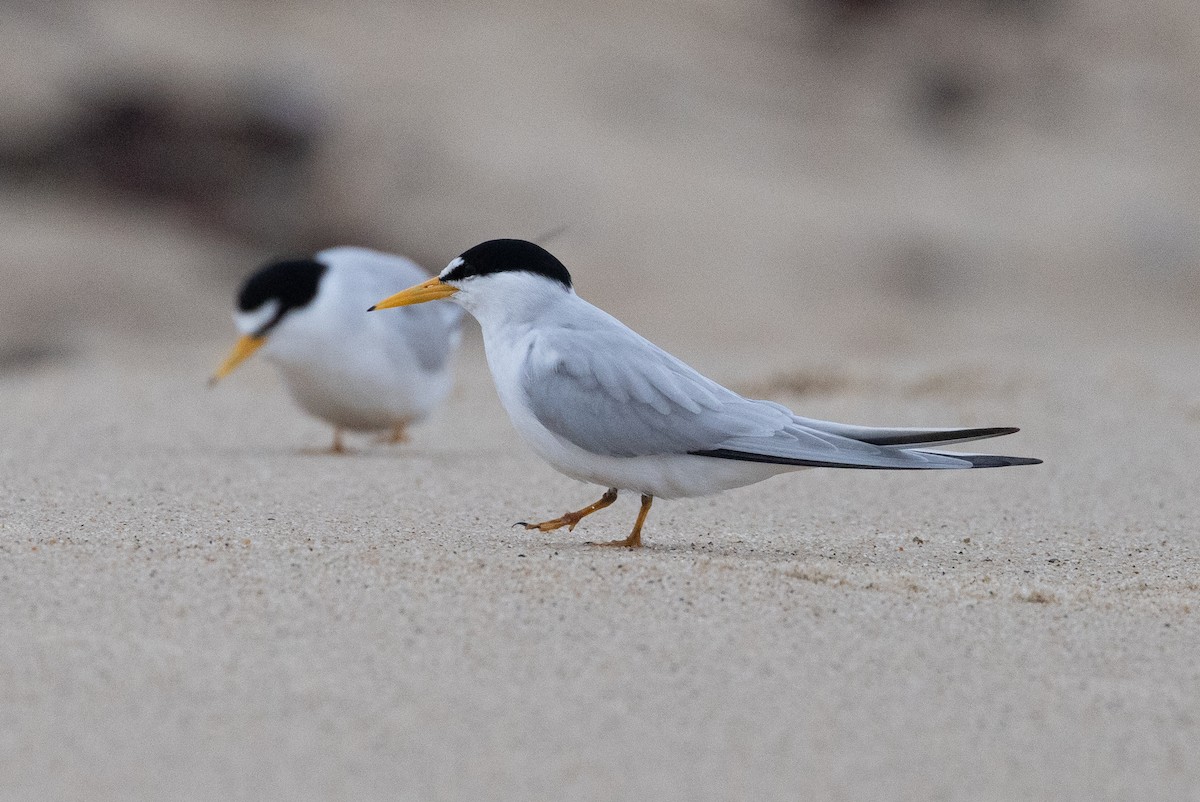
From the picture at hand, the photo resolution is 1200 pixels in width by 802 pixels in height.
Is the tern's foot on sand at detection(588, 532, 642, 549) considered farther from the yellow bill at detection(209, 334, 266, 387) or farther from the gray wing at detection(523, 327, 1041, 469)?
the yellow bill at detection(209, 334, 266, 387)

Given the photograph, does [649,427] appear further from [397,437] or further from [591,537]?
[397,437]

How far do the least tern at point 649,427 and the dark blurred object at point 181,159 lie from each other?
28.3 feet

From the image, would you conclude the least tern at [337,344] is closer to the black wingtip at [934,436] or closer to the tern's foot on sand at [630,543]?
the tern's foot on sand at [630,543]

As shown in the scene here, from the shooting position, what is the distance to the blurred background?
1098 cm

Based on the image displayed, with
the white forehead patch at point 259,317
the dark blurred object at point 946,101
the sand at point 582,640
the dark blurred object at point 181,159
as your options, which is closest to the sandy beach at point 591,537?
the sand at point 582,640

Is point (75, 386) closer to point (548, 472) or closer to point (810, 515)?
point (548, 472)

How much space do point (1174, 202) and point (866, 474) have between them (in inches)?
381

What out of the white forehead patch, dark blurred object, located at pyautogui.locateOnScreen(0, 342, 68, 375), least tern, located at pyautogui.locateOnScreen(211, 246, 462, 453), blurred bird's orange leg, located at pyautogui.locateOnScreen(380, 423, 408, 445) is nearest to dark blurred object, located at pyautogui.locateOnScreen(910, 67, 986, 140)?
dark blurred object, located at pyautogui.locateOnScreen(0, 342, 68, 375)

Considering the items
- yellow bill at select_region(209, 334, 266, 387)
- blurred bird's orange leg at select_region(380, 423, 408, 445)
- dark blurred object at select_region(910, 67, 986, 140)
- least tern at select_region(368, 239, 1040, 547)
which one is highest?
dark blurred object at select_region(910, 67, 986, 140)

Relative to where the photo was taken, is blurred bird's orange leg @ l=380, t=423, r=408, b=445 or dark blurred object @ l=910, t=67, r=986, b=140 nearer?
blurred bird's orange leg @ l=380, t=423, r=408, b=445

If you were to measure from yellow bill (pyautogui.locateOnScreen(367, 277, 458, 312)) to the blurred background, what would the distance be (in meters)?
4.90

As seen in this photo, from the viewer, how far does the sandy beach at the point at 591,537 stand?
2189mm

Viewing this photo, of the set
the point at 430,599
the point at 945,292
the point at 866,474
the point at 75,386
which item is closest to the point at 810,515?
the point at 866,474

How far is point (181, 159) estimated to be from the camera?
11.9 meters
